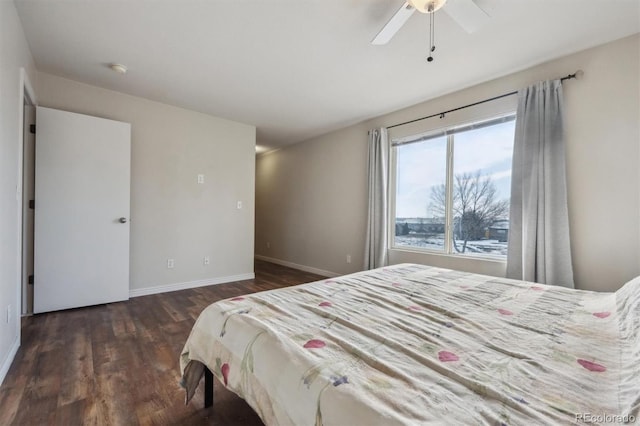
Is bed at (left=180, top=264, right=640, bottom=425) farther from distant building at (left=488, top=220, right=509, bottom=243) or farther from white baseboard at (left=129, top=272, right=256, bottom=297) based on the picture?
white baseboard at (left=129, top=272, right=256, bottom=297)

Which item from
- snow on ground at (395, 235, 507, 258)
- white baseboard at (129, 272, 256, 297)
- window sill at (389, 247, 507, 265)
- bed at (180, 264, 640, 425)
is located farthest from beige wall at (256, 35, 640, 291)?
white baseboard at (129, 272, 256, 297)

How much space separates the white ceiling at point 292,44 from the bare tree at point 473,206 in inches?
41.2

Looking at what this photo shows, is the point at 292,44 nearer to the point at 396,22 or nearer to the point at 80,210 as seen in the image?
the point at 396,22

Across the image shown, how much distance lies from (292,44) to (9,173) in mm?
2199

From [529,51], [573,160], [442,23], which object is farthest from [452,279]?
[529,51]

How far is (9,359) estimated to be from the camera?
72.1 inches

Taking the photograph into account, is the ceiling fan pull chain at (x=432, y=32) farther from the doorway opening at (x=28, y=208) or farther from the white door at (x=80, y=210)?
the doorway opening at (x=28, y=208)

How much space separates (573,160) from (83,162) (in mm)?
4723

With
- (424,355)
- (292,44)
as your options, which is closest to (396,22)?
(292,44)

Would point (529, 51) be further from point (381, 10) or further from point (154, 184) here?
point (154, 184)

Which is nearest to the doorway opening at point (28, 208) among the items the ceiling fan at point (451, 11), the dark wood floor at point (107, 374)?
the dark wood floor at point (107, 374)

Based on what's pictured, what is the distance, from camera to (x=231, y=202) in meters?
4.27

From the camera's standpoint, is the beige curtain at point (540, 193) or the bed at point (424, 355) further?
the beige curtain at point (540, 193)

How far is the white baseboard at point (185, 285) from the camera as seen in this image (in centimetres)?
344
